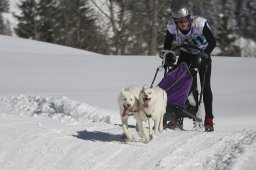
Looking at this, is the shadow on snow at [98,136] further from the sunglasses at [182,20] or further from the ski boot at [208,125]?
the sunglasses at [182,20]

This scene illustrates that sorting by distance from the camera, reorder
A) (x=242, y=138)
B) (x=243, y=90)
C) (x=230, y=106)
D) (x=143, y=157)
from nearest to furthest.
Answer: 1. (x=143, y=157)
2. (x=242, y=138)
3. (x=230, y=106)
4. (x=243, y=90)

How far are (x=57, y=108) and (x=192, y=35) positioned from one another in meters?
2.80

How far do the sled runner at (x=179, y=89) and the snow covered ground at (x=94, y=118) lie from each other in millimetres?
279

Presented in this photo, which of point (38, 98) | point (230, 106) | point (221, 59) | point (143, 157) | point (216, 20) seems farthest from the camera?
point (216, 20)

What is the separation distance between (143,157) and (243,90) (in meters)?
6.63

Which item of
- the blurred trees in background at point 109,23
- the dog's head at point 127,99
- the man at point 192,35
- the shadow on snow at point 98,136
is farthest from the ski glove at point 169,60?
the blurred trees in background at point 109,23

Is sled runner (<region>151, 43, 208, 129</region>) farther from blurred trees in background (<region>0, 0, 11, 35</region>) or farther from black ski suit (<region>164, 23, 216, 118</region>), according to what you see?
blurred trees in background (<region>0, 0, 11, 35</region>)

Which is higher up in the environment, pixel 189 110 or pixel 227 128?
pixel 189 110

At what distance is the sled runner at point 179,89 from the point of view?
6594mm

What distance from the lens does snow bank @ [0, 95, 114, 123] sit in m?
7.91

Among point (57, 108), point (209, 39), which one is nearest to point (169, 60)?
point (209, 39)

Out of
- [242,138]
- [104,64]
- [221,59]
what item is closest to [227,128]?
[242,138]

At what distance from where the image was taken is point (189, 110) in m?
6.91

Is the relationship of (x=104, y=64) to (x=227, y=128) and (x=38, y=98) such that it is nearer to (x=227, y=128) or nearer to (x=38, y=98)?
(x=38, y=98)
